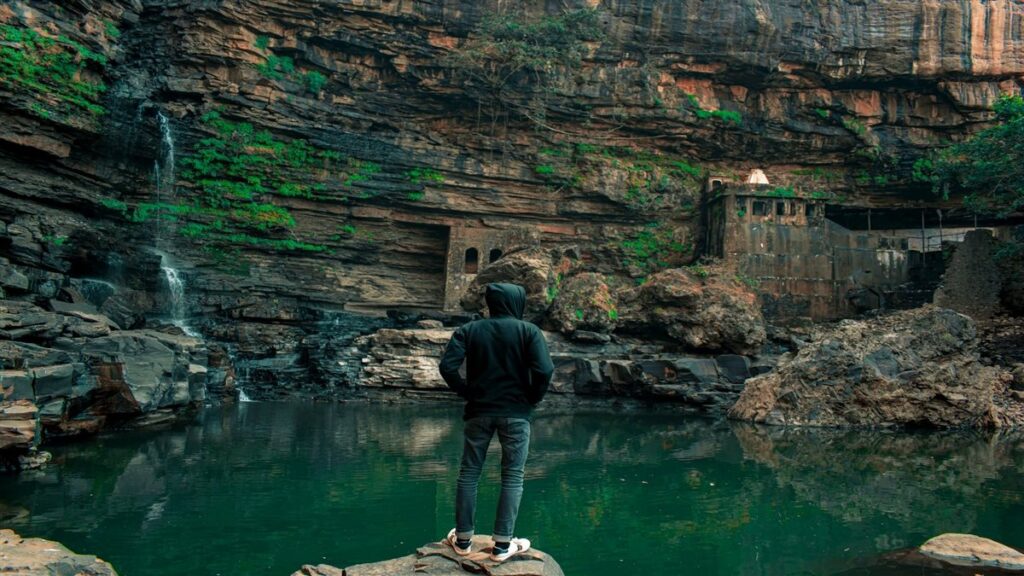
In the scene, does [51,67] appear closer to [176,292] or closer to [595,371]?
[176,292]

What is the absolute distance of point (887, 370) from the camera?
12.7m

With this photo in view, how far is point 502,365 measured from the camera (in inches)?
147

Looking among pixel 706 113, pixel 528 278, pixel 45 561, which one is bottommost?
pixel 45 561

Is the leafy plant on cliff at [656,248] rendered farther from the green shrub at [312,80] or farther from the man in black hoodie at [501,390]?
the man in black hoodie at [501,390]

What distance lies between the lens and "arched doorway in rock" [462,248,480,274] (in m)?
25.1

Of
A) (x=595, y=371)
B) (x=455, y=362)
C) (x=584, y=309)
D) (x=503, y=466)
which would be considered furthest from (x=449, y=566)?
(x=584, y=309)

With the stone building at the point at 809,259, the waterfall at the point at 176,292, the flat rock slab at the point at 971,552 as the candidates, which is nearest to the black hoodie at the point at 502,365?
the flat rock slab at the point at 971,552

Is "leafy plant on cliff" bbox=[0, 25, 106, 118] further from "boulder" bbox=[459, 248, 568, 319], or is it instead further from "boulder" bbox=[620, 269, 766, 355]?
"boulder" bbox=[620, 269, 766, 355]

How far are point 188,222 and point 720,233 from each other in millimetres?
17166

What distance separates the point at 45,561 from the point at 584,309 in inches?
610

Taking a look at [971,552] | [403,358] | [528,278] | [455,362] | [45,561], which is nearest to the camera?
[45,561]

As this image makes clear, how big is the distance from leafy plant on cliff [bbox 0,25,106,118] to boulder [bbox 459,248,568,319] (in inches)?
448

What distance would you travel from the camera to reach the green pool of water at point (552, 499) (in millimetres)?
4738

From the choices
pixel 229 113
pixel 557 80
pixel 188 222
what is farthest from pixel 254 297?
pixel 557 80
